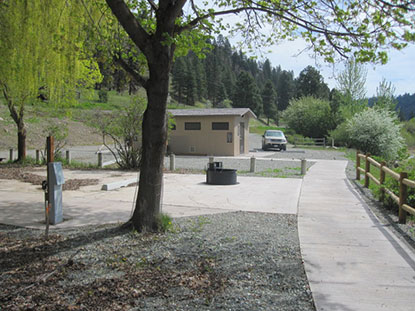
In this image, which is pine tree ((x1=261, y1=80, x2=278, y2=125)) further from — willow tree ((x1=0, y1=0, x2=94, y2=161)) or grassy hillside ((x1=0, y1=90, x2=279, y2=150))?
willow tree ((x1=0, y1=0, x2=94, y2=161))

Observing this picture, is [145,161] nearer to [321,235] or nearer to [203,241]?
[203,241]

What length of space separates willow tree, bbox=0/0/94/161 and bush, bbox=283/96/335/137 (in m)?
35.8

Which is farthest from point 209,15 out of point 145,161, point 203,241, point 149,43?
point 203,241

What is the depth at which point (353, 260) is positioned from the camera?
16.5ft

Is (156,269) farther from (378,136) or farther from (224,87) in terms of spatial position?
(224,87)

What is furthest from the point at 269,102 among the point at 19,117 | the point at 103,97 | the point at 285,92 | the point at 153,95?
the point at 153,95

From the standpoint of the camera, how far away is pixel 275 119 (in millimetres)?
98000

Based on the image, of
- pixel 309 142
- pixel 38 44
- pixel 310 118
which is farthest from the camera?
pixel 310 118

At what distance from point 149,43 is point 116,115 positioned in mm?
10914

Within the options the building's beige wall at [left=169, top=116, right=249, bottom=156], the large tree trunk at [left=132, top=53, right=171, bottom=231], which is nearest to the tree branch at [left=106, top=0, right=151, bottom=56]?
the large tree trunk at [left=132, top=53, right=171, bottom=231]

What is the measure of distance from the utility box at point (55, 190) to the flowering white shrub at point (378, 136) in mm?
23603

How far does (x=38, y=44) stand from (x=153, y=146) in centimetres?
787

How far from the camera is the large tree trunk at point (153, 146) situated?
5773 mm

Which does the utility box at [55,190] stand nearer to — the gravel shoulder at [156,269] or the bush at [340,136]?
the gravel shoulder at [156,269]
